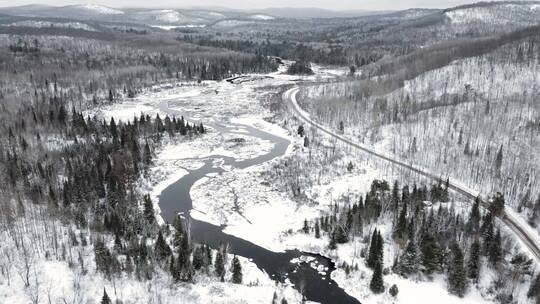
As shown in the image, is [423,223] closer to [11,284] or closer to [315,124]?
[11,284]

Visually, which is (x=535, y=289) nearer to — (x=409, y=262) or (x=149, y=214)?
(x=409, y=262)

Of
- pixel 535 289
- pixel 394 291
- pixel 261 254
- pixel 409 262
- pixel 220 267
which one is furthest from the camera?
pixel 261 254

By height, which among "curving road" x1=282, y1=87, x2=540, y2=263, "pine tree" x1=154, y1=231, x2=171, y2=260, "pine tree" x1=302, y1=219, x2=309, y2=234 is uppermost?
"curving road" x1=282, y1=87, x2=540, y2=263

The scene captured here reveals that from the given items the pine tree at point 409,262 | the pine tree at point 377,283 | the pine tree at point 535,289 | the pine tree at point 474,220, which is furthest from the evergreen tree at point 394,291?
the pine tree at point 474,220

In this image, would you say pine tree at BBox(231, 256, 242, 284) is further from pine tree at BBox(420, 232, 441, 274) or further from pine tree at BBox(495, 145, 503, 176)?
pine tree at BBox(495, 145, 503, 176)

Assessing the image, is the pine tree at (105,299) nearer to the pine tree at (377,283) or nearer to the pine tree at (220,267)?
the pine tree at (220,267)

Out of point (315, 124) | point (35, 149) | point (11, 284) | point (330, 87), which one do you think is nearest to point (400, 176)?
point (315, 124)

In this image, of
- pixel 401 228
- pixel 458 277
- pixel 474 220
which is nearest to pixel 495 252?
pixel 458 277

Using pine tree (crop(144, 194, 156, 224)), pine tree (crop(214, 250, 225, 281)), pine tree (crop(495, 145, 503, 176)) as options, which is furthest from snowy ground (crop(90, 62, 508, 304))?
pine tree (crop(495, 145, 503, 176))
